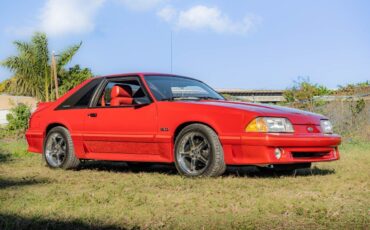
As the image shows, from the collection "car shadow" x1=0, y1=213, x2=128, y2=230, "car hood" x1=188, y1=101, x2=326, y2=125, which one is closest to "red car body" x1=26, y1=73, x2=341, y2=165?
"car hood" x1=188, y1=101, x2=326, y2=125

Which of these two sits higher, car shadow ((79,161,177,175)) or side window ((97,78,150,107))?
side window ((97,78,150,107))

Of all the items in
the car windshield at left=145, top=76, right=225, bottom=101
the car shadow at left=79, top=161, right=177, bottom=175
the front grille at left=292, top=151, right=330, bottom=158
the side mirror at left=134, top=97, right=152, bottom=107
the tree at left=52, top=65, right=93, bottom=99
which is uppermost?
the tree at left=52, top=65, right=93, bottom=99

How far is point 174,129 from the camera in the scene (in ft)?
22.1

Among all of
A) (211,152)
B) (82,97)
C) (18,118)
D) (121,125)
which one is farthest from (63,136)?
(18,118)

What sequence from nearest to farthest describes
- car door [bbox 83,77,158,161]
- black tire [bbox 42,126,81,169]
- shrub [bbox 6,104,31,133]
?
car door [bbox 83,77,158,161], black tire [bbox 42,126,81,169], shrub [bbox 6,104,31,133]

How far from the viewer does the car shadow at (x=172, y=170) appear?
7.02 m

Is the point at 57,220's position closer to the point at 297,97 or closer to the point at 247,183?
the point at 247,183

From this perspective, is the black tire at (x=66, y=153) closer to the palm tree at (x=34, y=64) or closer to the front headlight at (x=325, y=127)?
the front headlight at (x=325, y=127)

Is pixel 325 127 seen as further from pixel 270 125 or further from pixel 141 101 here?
pixel 141 101

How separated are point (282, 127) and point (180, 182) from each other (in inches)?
53.6

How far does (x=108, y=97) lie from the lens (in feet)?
25.8

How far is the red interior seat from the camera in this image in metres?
7.28

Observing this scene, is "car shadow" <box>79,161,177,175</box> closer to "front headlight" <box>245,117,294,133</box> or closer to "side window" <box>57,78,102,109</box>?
"side window" <box>57,78,102,109</box>

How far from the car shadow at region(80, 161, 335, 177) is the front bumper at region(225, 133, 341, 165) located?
1.55ft
